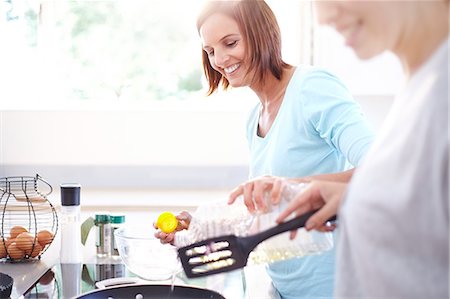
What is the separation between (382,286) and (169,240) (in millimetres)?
804

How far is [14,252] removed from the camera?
158cm

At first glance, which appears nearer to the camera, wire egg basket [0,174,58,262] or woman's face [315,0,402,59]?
woman's face [315,0,402,59]

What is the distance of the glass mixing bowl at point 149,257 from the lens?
1.39 metres

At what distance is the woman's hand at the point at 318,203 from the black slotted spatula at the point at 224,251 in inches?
0.5

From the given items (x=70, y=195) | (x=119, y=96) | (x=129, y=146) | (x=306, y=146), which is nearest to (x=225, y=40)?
(x=306, y=146)

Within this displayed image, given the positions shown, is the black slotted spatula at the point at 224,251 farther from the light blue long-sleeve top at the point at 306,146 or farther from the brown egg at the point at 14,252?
the brown egg at the point at 14,252

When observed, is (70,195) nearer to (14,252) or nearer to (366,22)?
(14,252)

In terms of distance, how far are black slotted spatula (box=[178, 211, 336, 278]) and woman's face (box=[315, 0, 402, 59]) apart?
23 cm

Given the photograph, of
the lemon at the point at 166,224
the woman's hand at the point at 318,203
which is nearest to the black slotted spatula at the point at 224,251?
the woman's hand at the point at 318,203

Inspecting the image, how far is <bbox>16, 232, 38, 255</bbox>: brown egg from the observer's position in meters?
1.58

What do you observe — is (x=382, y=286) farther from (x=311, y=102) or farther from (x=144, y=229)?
(x=144, y=229)

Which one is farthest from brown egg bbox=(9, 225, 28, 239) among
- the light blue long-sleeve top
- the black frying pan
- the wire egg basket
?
the light blue long-sleeve top

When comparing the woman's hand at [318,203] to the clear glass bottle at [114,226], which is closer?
the woman's hand at [318,203]

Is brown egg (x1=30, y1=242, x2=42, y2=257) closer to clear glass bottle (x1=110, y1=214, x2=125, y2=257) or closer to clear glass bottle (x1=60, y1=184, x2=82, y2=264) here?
clear glass bottle (x1=60, y1=184, x2=82, y2=264)
